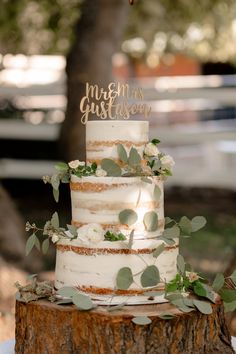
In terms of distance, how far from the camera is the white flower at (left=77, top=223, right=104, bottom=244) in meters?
3.14

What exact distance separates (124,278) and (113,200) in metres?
0.29

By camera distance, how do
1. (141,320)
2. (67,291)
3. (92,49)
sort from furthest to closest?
(92,49)
(67,291)
(141,320)

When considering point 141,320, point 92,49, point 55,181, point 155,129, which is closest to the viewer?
point 141,320

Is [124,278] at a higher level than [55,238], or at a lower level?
lower

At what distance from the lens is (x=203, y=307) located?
3.22 m

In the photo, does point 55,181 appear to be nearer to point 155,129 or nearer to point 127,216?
point 127,216

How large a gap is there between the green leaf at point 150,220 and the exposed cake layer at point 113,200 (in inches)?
0.8

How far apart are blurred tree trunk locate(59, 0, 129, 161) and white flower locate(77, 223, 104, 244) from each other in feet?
22.3

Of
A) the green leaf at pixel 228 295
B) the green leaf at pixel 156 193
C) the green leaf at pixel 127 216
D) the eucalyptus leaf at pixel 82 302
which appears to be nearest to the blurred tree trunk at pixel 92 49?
the green leaf at pixel 228 295

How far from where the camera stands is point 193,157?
49.8 ft

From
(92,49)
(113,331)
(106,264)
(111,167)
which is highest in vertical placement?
(92,49)

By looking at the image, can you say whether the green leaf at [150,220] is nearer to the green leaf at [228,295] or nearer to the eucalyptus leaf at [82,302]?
the eucalyptus leaf at [82,302]

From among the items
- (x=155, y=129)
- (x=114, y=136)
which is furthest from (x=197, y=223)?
(x=155, y=129)

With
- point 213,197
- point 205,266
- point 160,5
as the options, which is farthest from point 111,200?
point 213,197
